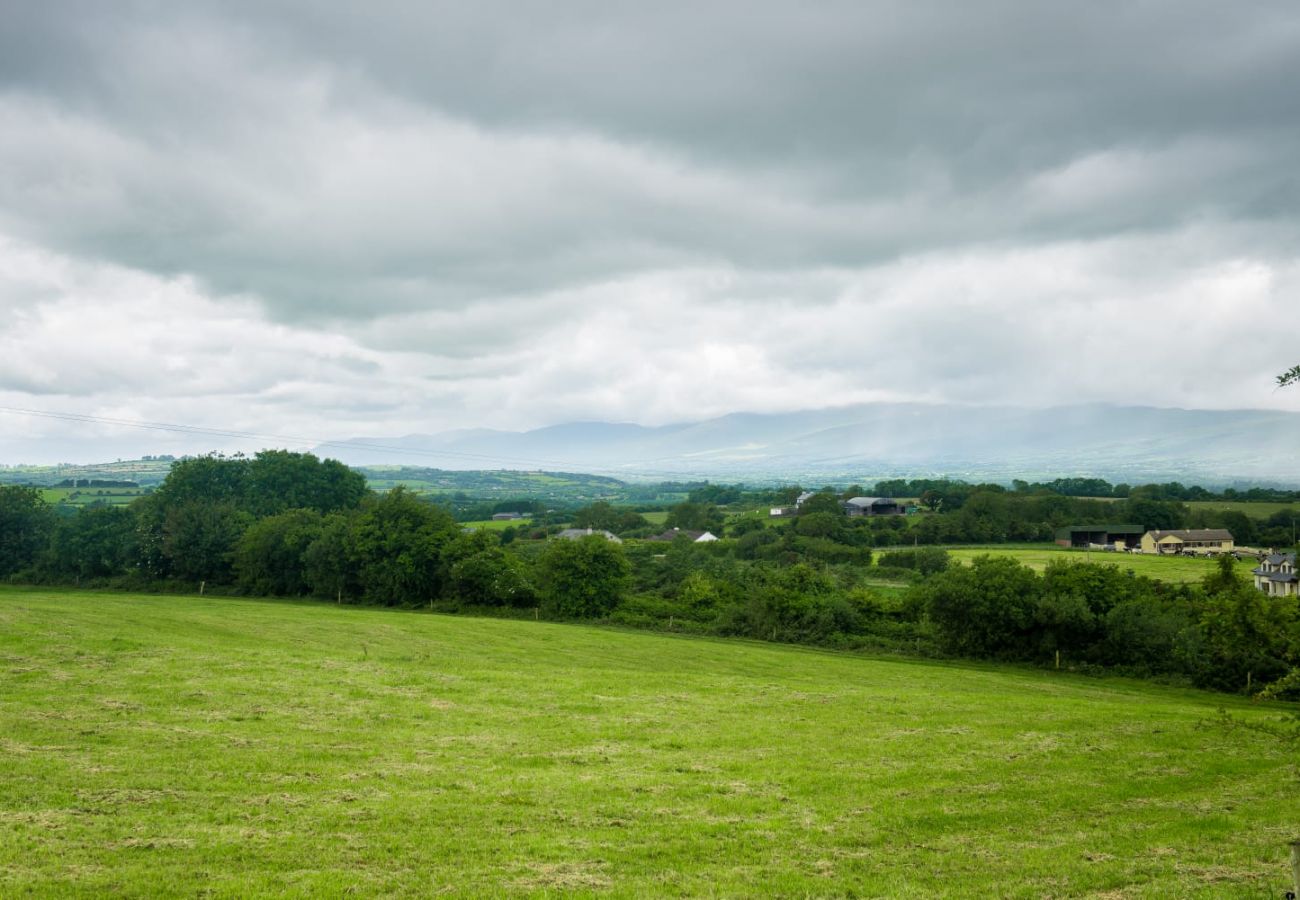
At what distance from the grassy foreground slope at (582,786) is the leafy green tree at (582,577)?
32.5 metres

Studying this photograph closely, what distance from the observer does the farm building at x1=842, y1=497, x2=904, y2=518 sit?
140250 mm

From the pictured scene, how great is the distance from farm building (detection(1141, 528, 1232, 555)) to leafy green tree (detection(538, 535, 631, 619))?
74.5 meters

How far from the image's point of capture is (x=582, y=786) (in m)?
14.4

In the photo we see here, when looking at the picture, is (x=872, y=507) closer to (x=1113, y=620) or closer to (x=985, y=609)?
(x=985, y=609)

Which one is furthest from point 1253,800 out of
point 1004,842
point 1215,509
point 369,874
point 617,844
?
point 1215,509

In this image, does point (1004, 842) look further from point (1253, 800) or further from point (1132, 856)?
point (1253, 800)

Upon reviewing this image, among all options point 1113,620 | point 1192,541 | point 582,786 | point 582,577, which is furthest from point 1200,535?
point 582,786

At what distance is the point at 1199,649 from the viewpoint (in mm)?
41781

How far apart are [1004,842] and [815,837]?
9.40 ft

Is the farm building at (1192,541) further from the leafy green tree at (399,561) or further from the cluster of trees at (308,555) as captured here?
the leafy green tree at (399,561)

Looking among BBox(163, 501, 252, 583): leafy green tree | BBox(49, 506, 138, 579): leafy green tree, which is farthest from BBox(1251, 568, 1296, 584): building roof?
BBox(49, 506, 138, 579): leafy green tree

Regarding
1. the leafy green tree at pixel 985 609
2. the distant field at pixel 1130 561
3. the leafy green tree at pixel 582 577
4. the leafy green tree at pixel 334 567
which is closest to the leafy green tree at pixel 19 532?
the leafy green tree at pixel 334 567

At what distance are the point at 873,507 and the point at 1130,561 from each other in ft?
204

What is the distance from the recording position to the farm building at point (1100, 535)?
10675cm
